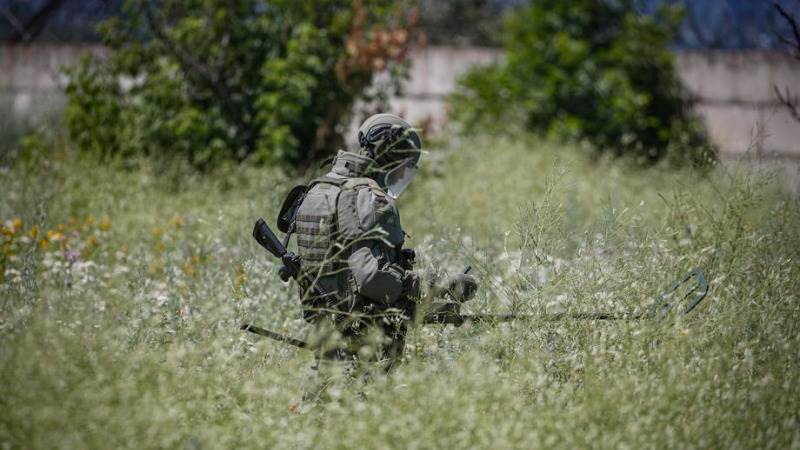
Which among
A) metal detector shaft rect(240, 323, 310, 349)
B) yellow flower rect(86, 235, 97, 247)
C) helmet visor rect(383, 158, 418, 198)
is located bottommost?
metal detector shaft rect(240, 323, 310, 349)

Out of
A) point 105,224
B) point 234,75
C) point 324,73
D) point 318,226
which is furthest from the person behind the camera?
point 234,75

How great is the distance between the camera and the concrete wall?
33.7 feet

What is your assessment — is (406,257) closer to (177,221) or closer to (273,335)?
(273,335)

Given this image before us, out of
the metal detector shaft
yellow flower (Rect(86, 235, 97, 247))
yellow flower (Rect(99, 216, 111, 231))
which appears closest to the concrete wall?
yellow flower (Rect(99, 216, 111, 231))

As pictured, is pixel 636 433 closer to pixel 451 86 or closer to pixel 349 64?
pixel 349 64

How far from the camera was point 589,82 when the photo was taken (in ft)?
33.7

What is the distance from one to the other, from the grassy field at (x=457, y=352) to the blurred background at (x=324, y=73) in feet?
8.48

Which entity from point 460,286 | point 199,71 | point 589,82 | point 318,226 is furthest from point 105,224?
point 589,82

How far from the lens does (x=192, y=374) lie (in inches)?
127

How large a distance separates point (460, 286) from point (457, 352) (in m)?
Answer: 0.30

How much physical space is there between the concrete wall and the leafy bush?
1.69m

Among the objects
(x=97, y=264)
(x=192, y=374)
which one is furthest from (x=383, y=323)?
(x=97, y=264)

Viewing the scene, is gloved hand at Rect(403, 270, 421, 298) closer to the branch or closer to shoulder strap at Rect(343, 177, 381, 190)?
shoulder strap at Rect(343, 177, 381, 190)

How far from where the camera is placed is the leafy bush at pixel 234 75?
8219mm
